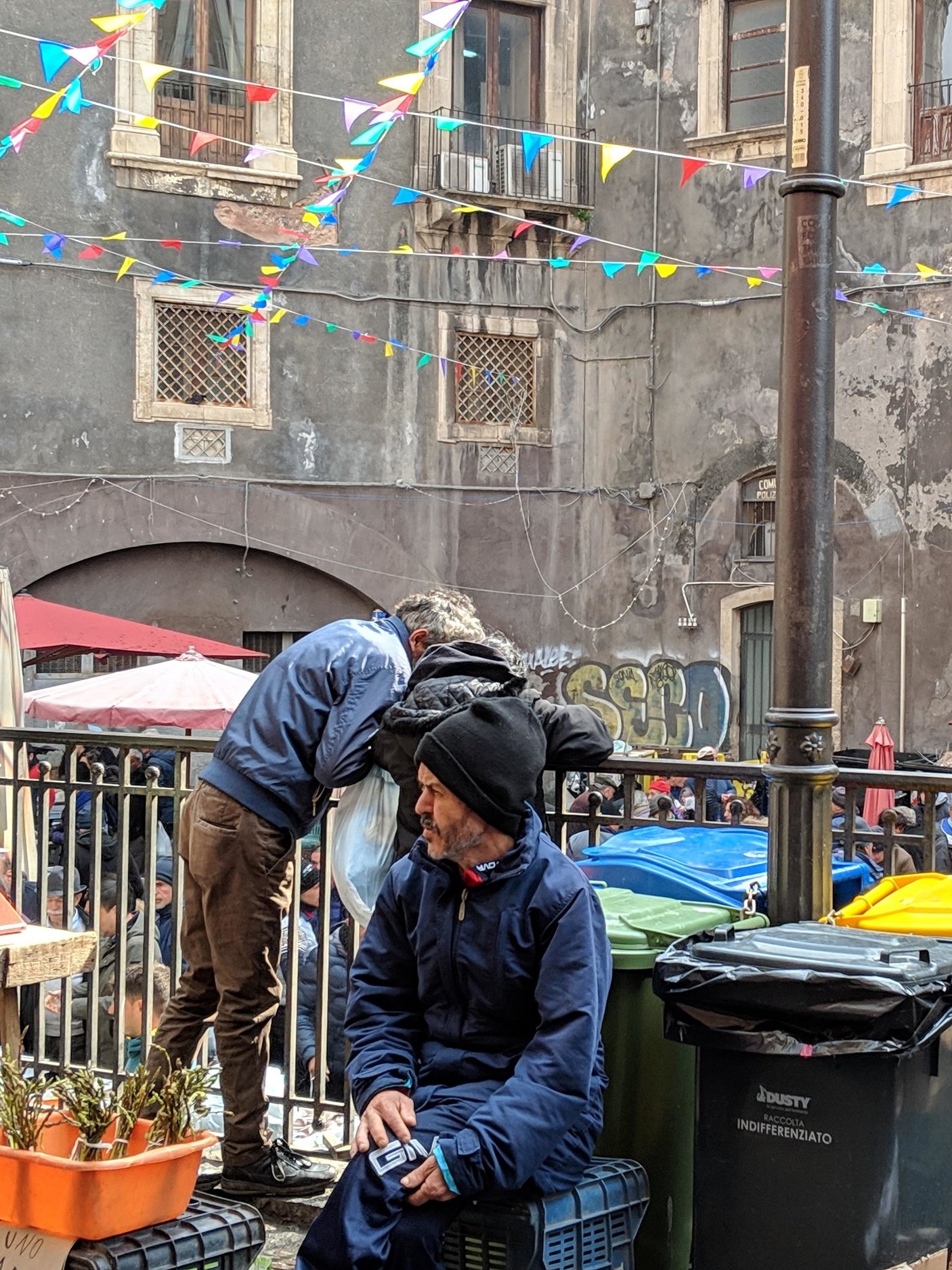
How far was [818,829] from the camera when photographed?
3975 mm

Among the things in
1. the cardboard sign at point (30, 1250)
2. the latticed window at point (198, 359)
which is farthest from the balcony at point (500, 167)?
the cardboard sign at point (30, 1250)

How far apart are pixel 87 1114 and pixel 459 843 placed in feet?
3.17

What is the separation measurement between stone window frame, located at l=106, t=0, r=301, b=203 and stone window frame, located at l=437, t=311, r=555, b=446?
107 inches

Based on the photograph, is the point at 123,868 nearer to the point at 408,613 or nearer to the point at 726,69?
the point at 408,613

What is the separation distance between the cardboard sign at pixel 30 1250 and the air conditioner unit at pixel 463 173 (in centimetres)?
1778

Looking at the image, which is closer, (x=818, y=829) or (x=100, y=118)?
(x=818, y=829)

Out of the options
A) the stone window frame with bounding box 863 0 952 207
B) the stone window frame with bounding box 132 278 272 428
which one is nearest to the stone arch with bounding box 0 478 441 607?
the stone window frame with bounding box 132 278 272 428

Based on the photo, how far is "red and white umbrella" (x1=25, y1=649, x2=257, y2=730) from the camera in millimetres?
12266

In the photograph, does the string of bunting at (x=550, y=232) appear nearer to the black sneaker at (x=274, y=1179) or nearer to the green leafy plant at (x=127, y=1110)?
the black sneaker at (x=274, y=1179)

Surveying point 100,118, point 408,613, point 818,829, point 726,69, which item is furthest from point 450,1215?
point 726,69

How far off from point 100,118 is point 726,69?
7.78m

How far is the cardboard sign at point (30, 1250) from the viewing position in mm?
3250

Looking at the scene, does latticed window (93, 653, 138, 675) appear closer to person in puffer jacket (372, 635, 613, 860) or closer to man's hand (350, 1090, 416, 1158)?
person in puffer jacket (372, 635, 613, 860)

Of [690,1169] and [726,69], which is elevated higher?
[726,69]
